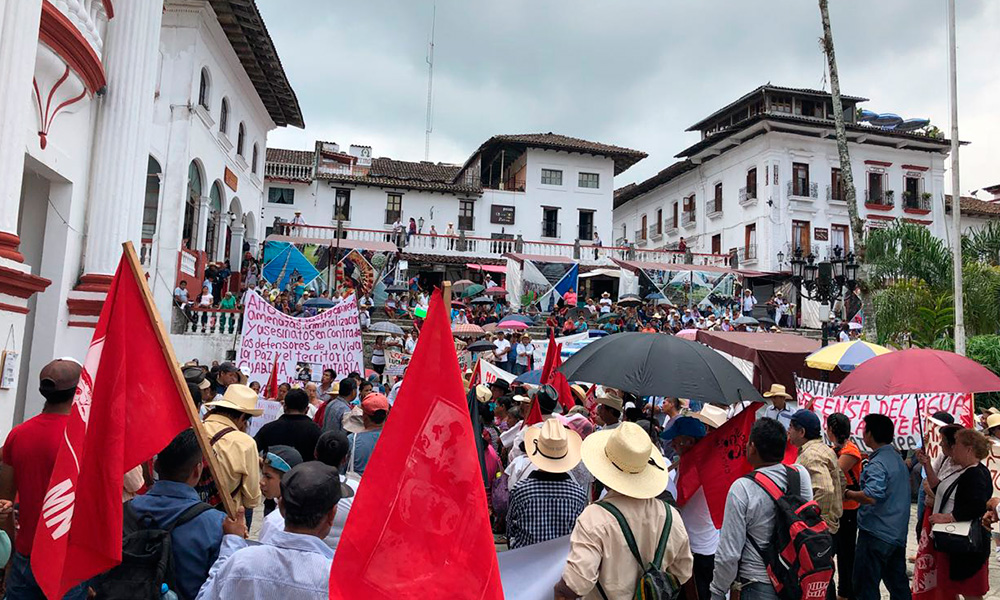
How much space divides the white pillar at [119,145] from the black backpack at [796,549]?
28.0ft

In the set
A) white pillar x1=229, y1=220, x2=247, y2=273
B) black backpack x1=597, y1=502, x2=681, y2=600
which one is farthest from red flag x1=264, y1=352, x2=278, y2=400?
white pillar x1=229, y1=220, x2=247, y2=273

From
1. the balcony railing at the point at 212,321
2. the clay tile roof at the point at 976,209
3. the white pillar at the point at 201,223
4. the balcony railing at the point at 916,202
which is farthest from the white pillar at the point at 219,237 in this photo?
the clay tile roof at the point at 976,209

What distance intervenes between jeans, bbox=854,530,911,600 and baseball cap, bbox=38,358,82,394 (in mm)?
5543

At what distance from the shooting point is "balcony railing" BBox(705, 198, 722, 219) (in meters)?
40.5

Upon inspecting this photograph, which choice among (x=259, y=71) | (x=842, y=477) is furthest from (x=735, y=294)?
(x=842, y=477)

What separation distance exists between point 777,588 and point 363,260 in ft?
90.1

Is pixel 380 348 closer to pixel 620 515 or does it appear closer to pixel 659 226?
pixel 620 515

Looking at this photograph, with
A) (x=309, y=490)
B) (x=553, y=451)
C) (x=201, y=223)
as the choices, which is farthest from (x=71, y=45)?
(x=201, y=223)

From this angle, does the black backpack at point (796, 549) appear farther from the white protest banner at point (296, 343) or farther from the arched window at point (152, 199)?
the arched window at point (152, 199)

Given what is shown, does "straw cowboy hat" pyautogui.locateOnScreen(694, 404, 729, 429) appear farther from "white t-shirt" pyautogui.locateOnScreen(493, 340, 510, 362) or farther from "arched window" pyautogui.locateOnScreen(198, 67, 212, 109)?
"arched window" pyautogui.locateOnScreen(198, 67, 212, 109)

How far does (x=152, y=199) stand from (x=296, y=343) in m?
10.2

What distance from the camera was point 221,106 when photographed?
71.2 feet

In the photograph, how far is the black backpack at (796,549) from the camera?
3881 millimetres

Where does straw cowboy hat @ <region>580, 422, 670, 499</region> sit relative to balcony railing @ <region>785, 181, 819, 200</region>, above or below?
below
